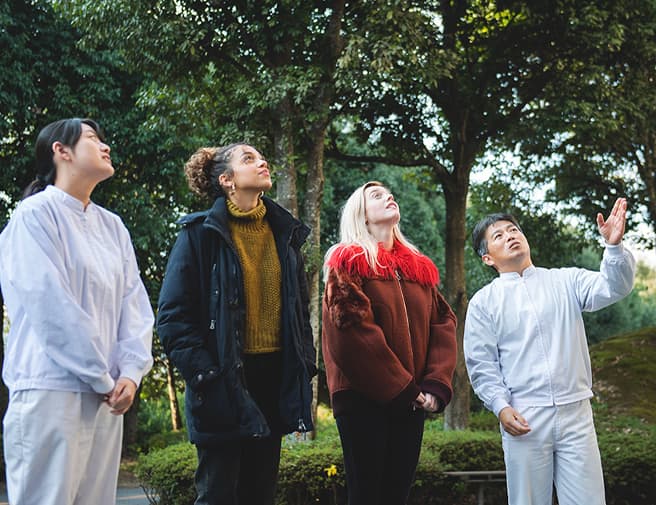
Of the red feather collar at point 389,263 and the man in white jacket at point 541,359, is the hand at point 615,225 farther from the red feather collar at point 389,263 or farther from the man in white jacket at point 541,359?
the red feather collar at point 389,263

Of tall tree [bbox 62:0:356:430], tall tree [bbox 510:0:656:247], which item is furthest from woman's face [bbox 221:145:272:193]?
tall tree [bbox 510:0:656:247]

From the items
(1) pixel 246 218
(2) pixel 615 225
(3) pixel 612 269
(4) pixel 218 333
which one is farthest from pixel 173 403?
(2) pixel 615 225

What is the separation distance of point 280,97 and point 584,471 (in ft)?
21.4

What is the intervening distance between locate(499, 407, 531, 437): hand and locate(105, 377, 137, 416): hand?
6.21ft

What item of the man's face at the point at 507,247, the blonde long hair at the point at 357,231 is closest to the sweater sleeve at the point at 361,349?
the blonde long hair at the point at 357,231

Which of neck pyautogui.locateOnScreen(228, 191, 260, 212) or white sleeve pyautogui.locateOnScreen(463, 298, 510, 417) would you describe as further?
white sleeve pyautogui.locateOnScreen(463, 298, 510, 417)

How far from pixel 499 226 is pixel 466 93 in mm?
8654

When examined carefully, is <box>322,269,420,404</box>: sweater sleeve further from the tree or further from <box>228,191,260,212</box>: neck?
the tree

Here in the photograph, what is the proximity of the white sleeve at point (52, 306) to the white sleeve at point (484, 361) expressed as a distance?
78.7 inches

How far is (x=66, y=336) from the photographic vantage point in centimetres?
272

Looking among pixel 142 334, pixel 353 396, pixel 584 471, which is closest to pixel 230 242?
pixel 142 334

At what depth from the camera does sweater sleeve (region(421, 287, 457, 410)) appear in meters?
3.84

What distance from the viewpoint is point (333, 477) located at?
6469 millimetres

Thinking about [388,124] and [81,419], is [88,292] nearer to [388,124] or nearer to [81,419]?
[81,419]
